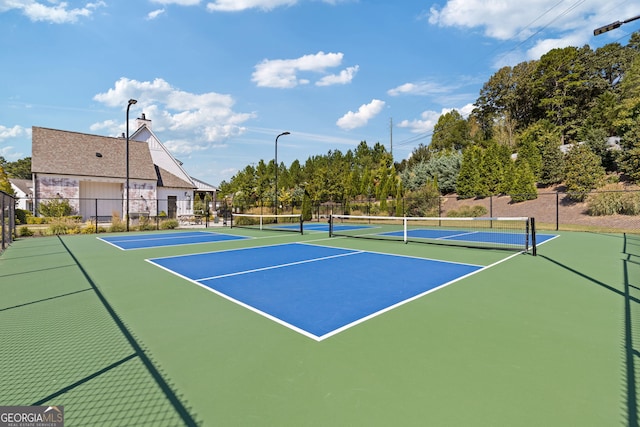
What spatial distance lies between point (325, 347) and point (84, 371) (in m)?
2.22

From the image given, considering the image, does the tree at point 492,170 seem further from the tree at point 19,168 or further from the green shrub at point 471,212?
the tree at point 19,168

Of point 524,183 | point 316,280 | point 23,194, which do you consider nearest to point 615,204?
point 524,183

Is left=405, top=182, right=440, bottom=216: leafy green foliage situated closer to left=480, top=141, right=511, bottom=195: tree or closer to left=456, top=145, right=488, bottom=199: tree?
left=456, top=145, right=488, bottom=199: tree

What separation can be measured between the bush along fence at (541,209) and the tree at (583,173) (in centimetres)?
→ 55

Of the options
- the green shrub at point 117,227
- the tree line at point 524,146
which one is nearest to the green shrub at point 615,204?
the tree line at point 524,146

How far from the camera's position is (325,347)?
133 inches

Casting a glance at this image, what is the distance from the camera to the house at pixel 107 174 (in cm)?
2417

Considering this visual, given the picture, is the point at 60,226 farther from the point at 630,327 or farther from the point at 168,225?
the point at 630,327

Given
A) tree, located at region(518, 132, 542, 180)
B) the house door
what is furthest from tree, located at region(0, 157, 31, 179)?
tree, located at region(518, 132, 542, 180)

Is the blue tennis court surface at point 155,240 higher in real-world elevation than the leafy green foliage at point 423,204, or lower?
lower

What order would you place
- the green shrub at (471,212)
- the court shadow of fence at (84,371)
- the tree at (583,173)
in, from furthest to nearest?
1. the green shrub at (471,212)
2. the tree at (583,173)
3. the court shadow of fence at (84,371)

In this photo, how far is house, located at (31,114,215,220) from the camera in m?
24.2

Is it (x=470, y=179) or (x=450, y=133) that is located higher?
(x=450, y=133)

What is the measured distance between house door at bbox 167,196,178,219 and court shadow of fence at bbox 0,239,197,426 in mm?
26855
